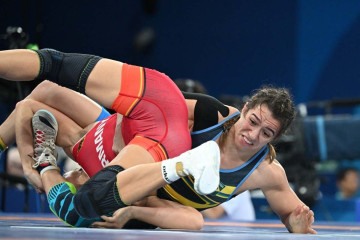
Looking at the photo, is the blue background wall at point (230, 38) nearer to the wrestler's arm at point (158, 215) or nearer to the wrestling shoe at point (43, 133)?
the wrestling shoe at point (43, 133)

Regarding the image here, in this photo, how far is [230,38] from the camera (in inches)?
337

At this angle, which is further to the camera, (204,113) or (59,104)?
(59,104)

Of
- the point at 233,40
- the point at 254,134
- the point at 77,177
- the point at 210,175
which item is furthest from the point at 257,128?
the point at 233,40

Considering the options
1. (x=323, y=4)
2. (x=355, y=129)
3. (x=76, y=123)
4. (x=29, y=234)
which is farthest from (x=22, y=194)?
(x=323, y=4)

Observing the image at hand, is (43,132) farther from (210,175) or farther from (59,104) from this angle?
(210,175)

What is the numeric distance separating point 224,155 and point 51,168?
2.53 ft

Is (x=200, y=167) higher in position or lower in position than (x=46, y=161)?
higher

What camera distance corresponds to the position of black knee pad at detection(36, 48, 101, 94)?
10.1 feet

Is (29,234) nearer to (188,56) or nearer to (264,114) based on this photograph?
(264,114)

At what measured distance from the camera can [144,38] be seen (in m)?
8.55

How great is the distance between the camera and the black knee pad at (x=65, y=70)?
3.08 m

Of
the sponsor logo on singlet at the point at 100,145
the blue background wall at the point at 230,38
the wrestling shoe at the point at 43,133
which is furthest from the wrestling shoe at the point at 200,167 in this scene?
the blue background wall at the point at 230,38

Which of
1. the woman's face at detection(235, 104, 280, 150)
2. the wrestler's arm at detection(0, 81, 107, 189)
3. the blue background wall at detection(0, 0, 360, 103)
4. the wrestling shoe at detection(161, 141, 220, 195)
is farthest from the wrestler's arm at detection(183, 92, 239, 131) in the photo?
the blue background wall at detection(0, 0, 360, 103)

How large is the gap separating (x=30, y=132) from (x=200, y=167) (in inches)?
48.1
